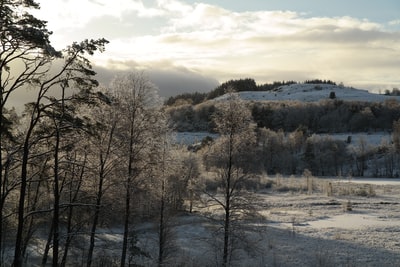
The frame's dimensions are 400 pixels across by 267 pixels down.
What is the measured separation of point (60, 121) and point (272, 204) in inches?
1712

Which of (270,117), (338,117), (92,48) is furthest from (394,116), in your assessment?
(92,48)

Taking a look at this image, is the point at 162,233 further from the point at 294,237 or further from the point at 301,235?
the point at 301,235

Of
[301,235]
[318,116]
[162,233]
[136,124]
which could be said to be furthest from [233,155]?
[318,116]

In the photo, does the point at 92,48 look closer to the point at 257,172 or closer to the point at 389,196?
the point at 257,172

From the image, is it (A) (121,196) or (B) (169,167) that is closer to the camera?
(A) (121,196)

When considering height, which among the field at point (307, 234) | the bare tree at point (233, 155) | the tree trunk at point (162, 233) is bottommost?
the field at point (307, 234)

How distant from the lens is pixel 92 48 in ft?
56.3

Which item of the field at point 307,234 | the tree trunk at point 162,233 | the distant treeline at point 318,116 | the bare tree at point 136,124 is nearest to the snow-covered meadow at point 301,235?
the field at point 307,234

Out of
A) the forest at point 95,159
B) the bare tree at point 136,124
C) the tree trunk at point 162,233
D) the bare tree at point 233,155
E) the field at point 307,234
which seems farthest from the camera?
the field at point 307,234

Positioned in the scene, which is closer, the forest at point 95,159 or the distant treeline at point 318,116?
the forest at point 95,159

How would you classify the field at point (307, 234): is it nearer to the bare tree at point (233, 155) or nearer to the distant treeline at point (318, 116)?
the bare tree at point (233, 155)

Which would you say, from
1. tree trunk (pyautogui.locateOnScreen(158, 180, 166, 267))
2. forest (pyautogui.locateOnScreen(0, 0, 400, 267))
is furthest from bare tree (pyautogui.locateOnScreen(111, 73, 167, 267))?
tree trunk (pyautogui.locateOnScreen(158, 180, 166, 267))

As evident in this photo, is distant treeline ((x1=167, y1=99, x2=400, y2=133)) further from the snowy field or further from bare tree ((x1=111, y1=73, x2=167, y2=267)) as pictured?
bare tree ((x1=111, y1=73, x2=167, y2=267))

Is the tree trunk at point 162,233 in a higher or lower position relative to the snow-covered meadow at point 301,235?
higher
